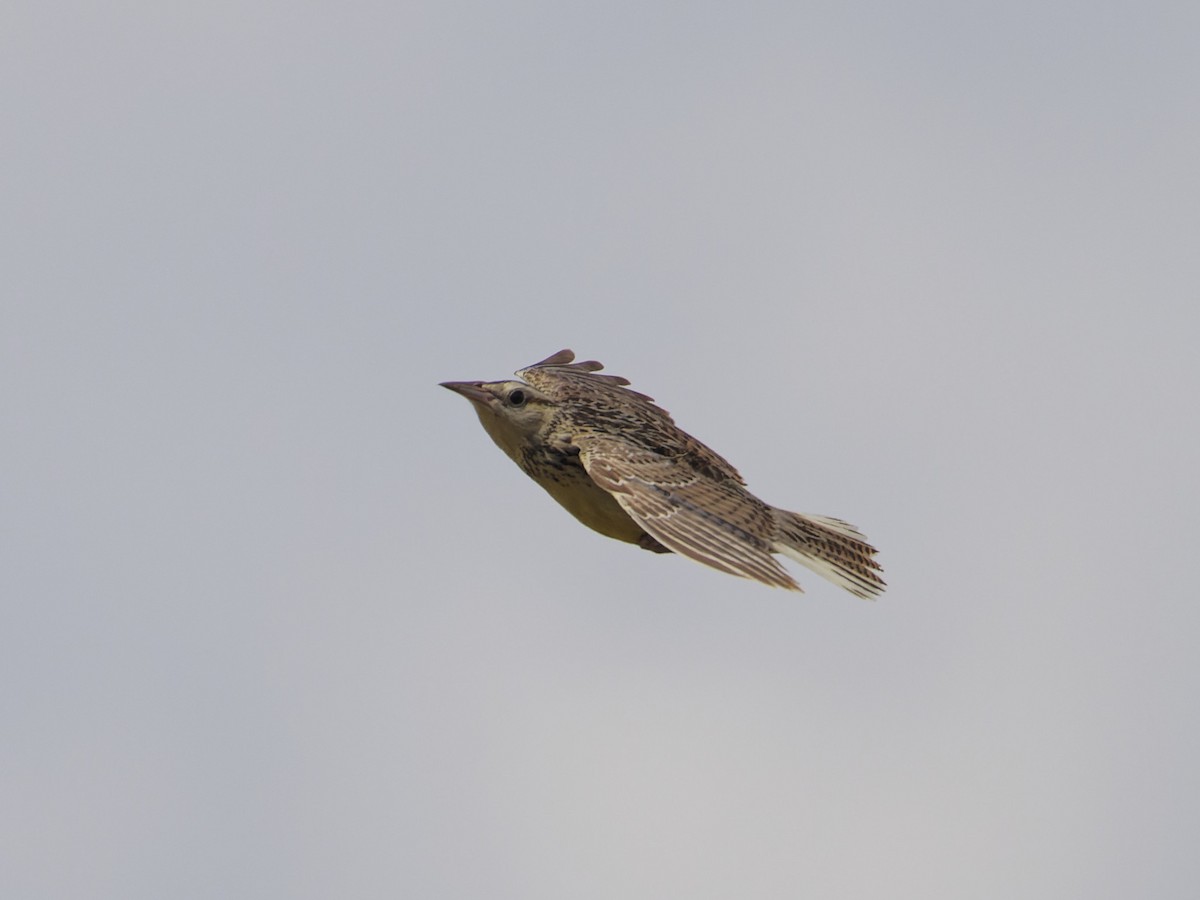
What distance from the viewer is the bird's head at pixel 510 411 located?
2209 centimetres

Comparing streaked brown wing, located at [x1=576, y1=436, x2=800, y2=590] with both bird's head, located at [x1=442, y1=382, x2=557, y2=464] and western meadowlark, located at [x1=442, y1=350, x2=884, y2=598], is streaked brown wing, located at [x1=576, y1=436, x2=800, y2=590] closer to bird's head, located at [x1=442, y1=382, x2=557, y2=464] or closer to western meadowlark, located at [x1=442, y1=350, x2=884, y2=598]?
western meadowlark, located at [x1=442, y1=350, x2=884, y2=598]

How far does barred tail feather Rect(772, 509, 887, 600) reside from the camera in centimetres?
2225

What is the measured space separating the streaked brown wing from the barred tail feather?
330 mm

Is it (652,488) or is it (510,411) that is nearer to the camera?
(652,488)

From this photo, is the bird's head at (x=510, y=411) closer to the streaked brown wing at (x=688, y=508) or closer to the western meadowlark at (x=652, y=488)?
the western meadowlark at (x=652, y=488)

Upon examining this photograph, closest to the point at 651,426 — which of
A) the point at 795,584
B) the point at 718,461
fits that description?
the point at 718,461

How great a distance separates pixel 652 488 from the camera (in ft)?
68.4

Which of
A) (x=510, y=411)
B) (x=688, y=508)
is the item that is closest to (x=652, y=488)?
(x=688, y=508)

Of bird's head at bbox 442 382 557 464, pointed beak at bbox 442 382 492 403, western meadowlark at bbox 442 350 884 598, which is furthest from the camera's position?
pointed beak at bbox 442 382 492 403

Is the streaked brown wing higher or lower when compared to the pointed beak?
lower

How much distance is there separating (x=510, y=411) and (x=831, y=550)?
11.4ft

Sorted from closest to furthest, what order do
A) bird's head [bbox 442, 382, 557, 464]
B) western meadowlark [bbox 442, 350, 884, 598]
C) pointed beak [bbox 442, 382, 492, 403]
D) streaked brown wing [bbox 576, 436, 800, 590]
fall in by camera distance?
streaked brown wing [bbox 576, 436, 800, 590], western meadowlark [bbox 442, 350, 884, 598], bird's head [bbox 442, 382, 557, 464], pointed beak [bbox 442, 382, 492, 403]

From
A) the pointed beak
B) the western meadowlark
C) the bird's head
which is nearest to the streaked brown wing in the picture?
the western meadowlark

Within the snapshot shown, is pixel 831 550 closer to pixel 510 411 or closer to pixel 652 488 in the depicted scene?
pixel 652 488
